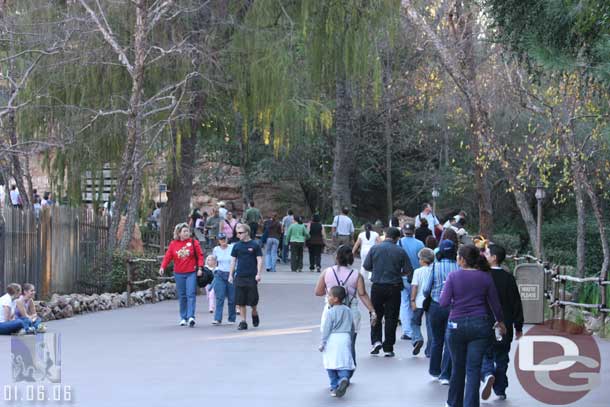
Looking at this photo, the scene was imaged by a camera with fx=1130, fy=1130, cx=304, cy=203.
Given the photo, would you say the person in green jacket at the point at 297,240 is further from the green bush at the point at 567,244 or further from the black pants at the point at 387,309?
the black pants at the point at 387,309

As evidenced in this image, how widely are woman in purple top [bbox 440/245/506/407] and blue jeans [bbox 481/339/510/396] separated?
34.0 inches

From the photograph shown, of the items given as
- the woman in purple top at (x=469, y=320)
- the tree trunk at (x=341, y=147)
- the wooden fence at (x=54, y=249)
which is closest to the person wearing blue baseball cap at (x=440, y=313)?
the woman in purple top at (x=469, y=320)

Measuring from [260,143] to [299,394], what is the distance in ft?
116

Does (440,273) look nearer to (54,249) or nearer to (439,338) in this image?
(439,338)

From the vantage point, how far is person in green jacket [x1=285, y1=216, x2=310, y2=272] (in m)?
33.1

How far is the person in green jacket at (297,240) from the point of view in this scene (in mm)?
33062

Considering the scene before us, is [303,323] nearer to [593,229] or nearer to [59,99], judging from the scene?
[59,99]

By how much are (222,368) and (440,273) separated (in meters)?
2.91

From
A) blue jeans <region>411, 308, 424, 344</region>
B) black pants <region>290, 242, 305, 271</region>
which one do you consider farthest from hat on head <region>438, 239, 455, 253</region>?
black pants <region>290, 242, 305, 271</region>

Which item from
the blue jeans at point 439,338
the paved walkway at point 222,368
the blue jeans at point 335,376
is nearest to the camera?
the paved walkway at point 222,368

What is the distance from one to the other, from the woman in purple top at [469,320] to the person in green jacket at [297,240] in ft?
74.9

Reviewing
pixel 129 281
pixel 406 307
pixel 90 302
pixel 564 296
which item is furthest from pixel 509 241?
pixel 406 307

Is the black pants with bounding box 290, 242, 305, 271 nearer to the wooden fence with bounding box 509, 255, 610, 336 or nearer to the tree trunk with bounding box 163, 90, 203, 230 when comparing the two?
the tree trunk with bounding box 163, 90, 203, 230

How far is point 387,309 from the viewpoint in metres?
15.0
